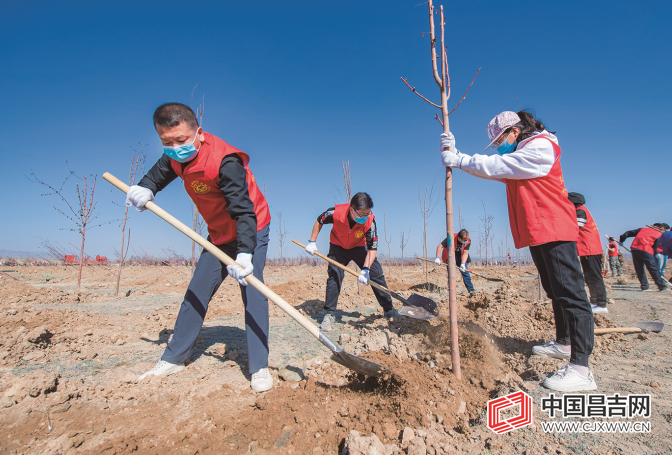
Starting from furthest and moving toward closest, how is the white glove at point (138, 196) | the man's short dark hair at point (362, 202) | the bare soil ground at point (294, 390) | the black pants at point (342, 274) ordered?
the black pants at point (342, 274)
the man's short dark hair at point (362, 202)
the white glove at point (138, 196)
the bare soil ground at point (294, 390)

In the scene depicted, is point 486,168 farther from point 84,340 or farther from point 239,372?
point 84,340

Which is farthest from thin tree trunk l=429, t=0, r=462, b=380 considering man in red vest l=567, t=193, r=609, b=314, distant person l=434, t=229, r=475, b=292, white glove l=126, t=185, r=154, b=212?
distant person l=434, t=229, r=475, b=292

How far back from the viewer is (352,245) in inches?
156

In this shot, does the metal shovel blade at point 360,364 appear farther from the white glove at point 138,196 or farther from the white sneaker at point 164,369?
the white glove at point 138,196

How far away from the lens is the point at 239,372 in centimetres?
230

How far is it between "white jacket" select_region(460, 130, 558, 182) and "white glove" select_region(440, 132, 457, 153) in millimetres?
188

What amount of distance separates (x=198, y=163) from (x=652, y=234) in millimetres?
10023

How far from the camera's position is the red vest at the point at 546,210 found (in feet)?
6.46

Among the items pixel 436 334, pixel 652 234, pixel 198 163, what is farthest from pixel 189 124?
pixel 652 234

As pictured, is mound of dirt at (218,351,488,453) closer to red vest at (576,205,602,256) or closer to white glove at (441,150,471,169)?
white glove at (441,150,471,169)

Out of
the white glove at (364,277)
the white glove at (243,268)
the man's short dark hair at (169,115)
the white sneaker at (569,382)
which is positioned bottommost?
the white sneaker at (569,382)

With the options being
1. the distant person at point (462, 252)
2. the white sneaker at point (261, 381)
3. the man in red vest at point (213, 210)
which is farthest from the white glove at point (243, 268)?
the distant person at point (462, 252)

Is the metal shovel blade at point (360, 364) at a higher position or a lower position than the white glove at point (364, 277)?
lower

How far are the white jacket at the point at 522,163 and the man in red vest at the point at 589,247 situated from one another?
2856mm
